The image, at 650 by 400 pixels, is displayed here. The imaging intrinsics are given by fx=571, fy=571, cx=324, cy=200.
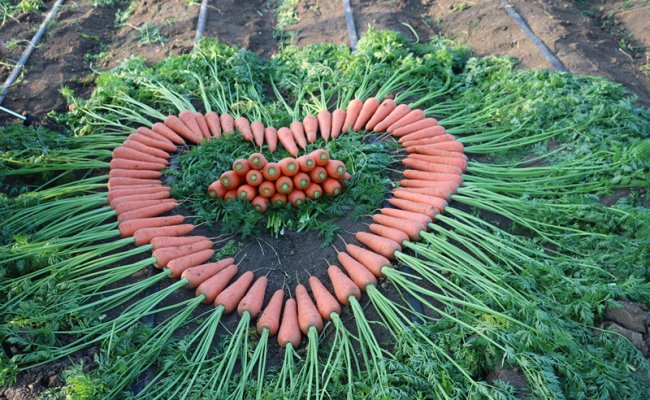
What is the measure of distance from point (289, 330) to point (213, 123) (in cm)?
231

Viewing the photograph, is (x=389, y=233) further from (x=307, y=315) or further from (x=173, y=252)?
(x=173, y=252)

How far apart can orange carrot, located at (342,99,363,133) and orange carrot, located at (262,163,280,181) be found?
99cm

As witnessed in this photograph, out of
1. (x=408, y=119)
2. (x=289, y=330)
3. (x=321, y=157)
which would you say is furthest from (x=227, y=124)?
(x=289, y=330)

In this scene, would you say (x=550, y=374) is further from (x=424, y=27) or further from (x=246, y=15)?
(x=246, y=15)

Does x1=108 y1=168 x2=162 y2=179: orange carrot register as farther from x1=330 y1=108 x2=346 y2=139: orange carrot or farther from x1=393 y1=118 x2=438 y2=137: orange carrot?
x1=393 y1=118 x2=438 y2=137: orange carrot

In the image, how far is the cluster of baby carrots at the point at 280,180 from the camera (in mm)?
4211

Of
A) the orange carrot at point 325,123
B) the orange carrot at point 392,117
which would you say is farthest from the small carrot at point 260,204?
the orange carrot at point 392,117

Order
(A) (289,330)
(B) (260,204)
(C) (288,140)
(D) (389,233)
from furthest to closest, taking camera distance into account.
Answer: (C) (288,140) → (B) (260,204) → (D) (389,233) → (A) (289,330)

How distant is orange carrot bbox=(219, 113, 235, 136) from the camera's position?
16.2ft

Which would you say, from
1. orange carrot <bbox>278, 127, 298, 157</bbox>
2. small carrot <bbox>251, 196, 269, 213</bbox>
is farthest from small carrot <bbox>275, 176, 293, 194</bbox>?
orange carrot <bbox>278, 127, 298, 157</bbox>

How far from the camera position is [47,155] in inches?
173

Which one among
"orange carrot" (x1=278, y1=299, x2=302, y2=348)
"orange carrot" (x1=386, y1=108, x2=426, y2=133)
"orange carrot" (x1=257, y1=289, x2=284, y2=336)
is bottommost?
"orange carrot" (x1=278, y1=299, x2=302, y2=348)

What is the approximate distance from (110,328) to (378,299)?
1.59 meters

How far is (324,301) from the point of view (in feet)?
11.7
